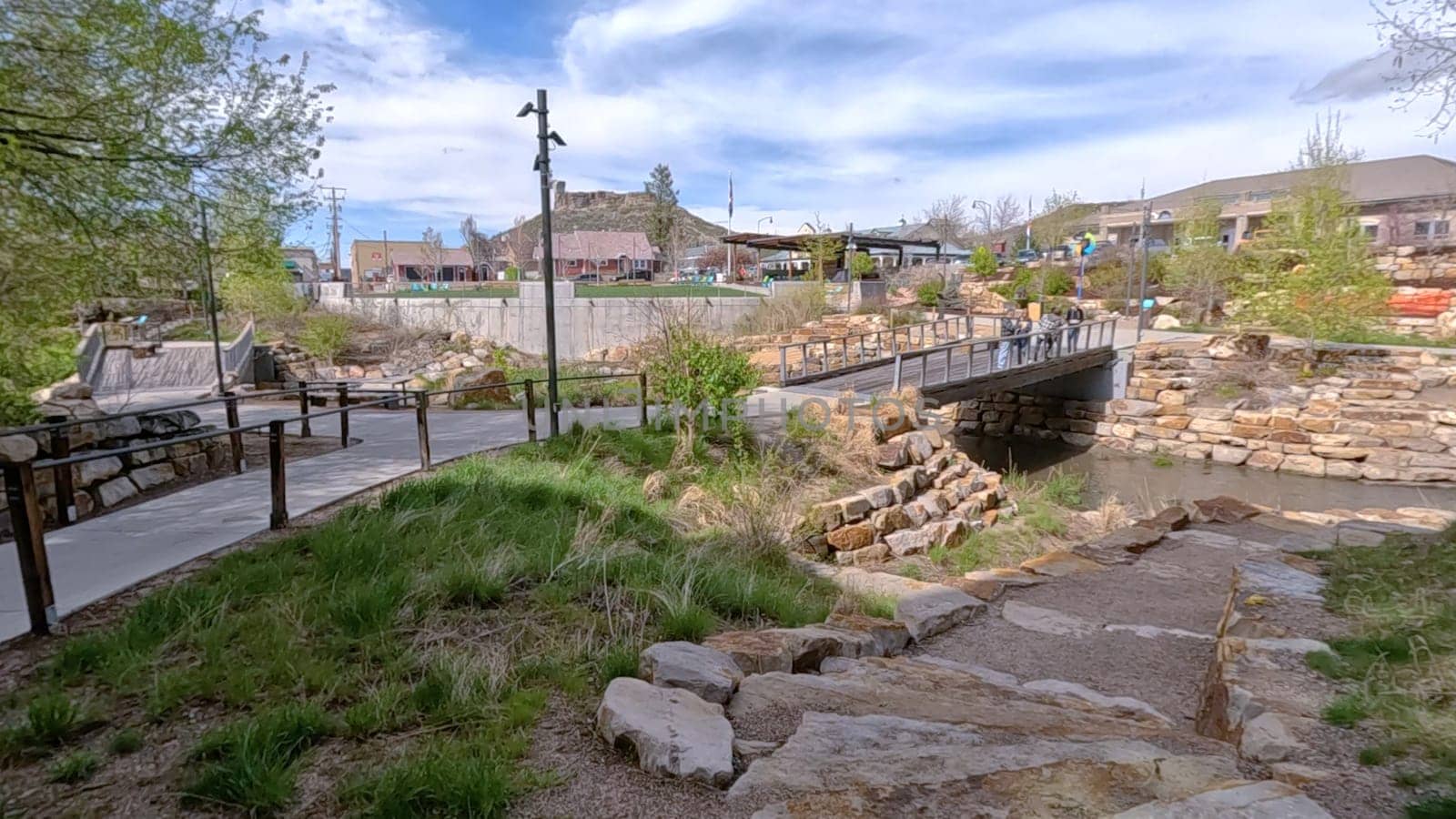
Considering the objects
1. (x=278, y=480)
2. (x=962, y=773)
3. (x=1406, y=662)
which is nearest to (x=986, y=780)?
(x=962, y=773)

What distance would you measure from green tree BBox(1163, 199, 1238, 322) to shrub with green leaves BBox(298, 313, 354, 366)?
2827cm

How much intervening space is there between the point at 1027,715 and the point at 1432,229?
42.5 metres

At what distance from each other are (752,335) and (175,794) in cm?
2031

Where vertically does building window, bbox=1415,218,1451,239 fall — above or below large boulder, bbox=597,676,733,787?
above

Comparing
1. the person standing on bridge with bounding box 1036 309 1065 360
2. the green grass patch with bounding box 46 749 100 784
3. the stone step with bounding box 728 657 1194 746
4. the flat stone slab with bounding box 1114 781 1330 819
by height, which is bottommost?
the stone step with bounding box 728 657 1194 746

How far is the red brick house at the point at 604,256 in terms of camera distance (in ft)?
193

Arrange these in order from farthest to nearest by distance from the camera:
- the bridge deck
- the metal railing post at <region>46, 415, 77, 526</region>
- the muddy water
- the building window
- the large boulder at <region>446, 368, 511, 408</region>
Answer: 1. the building window
2. the muddy water
3. the bridge deck
4. the large boulder at <region>446, 368, 511, 408</region>
5. the metal railing post at <region>46, 415, 77, 526</region>

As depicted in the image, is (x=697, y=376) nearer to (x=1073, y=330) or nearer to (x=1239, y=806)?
(x=1239, y=806)

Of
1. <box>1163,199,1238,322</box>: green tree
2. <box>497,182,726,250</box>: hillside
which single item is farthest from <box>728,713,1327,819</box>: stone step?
<box>497,182,726,250</box>: hillside

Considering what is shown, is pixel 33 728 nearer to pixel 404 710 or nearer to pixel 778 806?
pixel 404 710

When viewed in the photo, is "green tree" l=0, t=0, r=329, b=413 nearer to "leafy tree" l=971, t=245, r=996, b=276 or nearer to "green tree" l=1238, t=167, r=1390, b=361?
"green tree" l=1238, t=167, r=1390, b=361

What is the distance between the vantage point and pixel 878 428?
1084cm

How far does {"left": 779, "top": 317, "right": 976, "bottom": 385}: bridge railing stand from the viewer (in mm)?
16000

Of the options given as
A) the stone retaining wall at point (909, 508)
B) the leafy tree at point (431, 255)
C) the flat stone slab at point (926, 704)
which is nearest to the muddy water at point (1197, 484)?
the stone retaining wall at point (909, 508)
